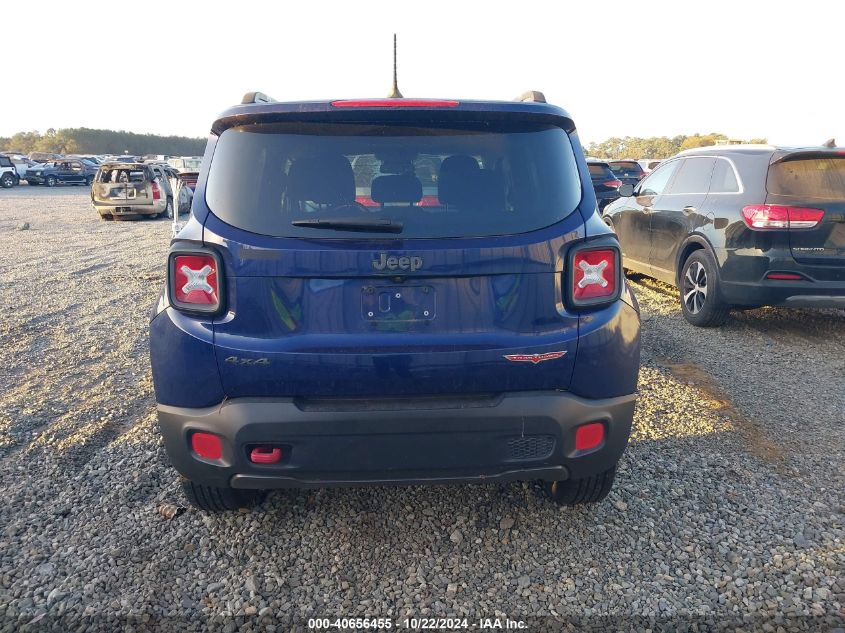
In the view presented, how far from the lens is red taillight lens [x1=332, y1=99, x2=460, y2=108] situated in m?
2.40

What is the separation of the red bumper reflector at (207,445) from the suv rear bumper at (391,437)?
0.07 feet

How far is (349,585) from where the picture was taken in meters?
2.54

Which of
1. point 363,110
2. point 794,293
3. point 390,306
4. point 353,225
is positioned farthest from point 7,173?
point 390,306

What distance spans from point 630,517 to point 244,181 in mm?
2330

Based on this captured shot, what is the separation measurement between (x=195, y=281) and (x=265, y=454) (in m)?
0.71

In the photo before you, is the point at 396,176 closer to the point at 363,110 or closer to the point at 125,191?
the point at 363,110

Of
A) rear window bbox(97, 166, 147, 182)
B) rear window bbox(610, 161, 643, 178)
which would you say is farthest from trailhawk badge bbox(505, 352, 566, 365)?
rear window bbox(97, 166, 147, 182)

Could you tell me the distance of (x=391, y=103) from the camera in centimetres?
242

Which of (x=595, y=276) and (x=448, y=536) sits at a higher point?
(x=595, y=276)

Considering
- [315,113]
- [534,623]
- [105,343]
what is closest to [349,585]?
[534,623]

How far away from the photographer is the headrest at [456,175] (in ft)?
8.01

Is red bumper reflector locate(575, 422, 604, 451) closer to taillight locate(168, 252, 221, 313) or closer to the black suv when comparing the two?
taillight locate(168, 252, 221, 313)

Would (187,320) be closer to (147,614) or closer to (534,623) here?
(147,614)

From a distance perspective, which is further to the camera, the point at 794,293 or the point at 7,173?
the point at 7,173
